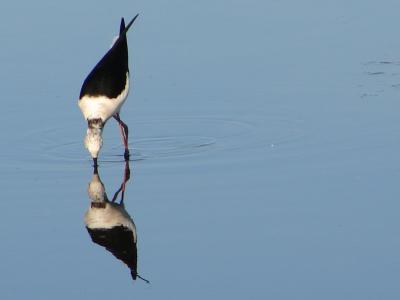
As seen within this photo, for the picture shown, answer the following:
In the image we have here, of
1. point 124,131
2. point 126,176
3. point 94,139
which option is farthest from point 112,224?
point 124,131

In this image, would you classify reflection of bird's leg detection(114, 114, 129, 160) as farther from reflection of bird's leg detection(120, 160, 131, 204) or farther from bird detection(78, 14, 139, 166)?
reflection of bird's leg detection(120, 160, 131, 204)

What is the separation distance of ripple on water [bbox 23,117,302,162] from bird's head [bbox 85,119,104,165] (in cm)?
21

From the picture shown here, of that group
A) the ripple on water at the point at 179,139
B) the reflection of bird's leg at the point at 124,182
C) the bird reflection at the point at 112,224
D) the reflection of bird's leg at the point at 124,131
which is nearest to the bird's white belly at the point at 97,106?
the reflection of bird's leg at the point at 124,131

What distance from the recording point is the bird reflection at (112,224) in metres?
7.59

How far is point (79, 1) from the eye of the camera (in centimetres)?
1416

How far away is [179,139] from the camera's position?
1001 cm

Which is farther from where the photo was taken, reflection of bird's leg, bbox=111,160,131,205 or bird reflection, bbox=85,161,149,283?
reflection of bird's leg, bbox=111,160,131,205

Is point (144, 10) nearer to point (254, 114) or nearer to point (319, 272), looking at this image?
point (254, 114)

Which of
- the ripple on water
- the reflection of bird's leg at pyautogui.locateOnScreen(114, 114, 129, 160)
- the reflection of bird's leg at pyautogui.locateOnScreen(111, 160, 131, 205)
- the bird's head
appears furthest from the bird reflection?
the ripple on water

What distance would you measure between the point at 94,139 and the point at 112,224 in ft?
4.50

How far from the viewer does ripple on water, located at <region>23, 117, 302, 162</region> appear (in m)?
9.66

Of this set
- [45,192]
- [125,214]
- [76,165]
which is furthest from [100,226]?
[76,165]

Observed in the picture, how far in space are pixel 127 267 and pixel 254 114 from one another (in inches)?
A: 132

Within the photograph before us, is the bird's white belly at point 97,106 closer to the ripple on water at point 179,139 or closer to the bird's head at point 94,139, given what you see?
the bird's head at point 94,139
